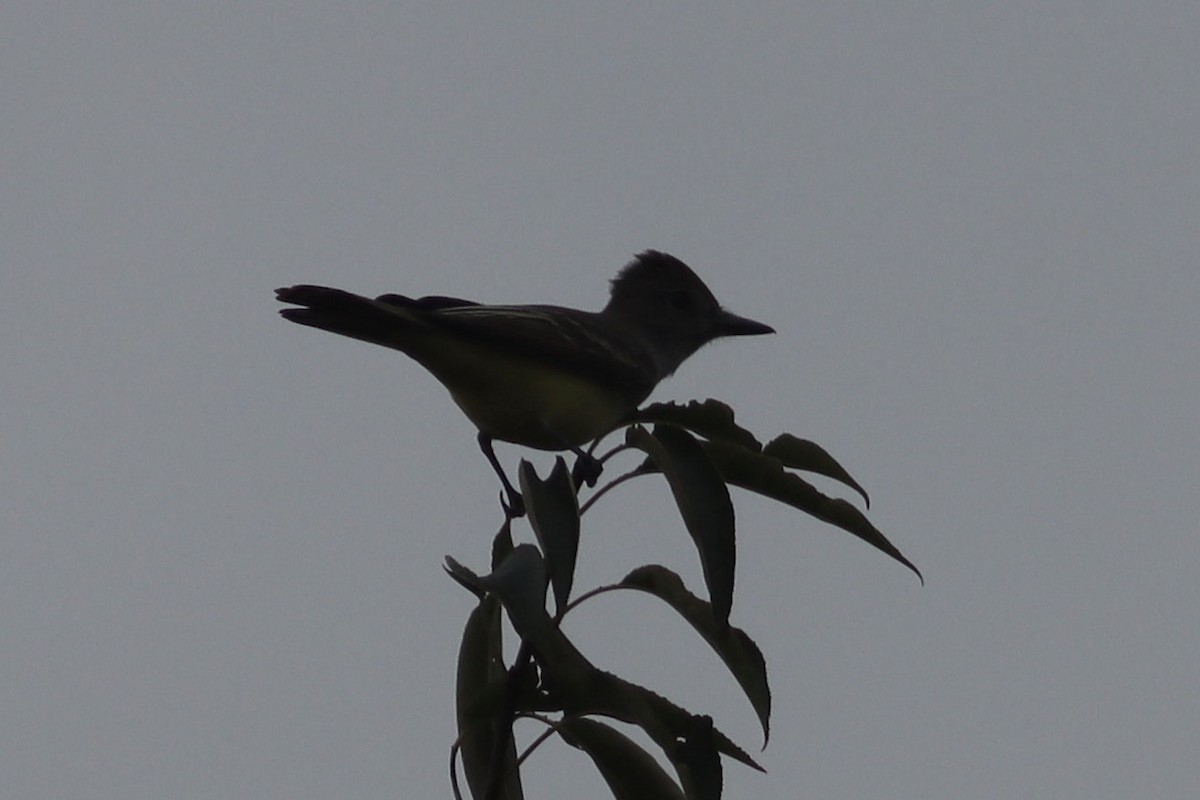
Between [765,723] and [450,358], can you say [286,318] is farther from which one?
[765,723]

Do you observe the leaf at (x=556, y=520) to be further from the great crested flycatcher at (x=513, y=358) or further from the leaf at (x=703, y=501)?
the great crested flycatcher at (x=513, y=358)

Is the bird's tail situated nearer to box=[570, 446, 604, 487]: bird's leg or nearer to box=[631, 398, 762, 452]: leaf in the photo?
box=[570, 446, 604, 487]: bird's leg

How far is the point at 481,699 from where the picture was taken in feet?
9.91

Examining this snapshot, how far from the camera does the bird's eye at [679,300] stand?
6.46 metres

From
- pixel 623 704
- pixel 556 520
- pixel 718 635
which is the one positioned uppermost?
pixel 556 520

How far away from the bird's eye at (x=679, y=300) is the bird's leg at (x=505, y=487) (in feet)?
5.32

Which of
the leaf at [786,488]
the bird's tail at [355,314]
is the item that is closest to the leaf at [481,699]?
the leaf at [786,488]

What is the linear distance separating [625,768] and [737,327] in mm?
3482

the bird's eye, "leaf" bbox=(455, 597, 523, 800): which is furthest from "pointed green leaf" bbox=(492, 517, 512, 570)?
the bird's eye

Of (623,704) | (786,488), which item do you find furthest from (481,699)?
(786,488)

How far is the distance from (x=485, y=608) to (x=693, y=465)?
742 mm

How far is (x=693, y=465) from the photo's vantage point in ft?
10.1

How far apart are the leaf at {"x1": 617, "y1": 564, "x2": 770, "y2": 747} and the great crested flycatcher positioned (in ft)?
2.80

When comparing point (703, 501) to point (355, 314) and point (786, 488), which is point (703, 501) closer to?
point (786, 488)
